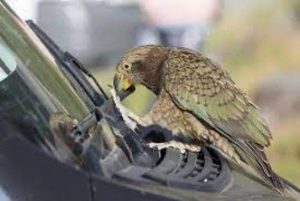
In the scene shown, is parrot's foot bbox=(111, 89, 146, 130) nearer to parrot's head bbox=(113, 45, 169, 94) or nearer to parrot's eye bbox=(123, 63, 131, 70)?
parrot's head bbox=(113, 45, 169, 94)

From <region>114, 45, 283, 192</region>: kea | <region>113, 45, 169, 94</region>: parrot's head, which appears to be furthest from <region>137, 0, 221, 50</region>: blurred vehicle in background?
Answer: <region>114, 45, 283, 192</region>: kea

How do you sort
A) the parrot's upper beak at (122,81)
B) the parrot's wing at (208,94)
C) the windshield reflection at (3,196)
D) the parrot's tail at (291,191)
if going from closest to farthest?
1. the windshield reflection at (3,196)
2. the parrot's tail at (291,191)
3. the parrot's wing at (208,94)
4. the parrot's upper beak at (122,81)

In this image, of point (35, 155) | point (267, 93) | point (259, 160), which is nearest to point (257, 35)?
point (267, 93)

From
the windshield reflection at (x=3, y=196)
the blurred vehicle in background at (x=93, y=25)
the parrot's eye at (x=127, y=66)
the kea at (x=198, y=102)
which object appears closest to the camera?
the windshield reflection at (x=3, y=196)

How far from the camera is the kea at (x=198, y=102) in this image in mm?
4641

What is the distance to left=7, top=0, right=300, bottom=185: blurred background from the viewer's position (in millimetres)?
13352

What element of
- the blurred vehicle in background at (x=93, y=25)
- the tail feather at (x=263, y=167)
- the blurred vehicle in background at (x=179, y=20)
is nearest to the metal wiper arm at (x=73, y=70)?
the tail feather at (x=263, y=167)

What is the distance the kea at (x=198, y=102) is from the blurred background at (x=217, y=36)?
5.12 m

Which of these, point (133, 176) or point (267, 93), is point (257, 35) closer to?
point (267, 93)

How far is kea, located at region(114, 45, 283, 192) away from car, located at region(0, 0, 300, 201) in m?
0.49

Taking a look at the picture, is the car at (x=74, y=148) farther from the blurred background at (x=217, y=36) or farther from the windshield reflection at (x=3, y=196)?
the blurred background at (x=217, y=36)

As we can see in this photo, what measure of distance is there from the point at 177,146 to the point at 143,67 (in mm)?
1262

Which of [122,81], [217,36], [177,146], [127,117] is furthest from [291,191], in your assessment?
[217,36]

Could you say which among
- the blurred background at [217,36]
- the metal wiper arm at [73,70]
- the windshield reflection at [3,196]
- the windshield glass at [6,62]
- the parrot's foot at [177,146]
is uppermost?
the windshield glass at [6,62]
